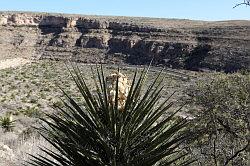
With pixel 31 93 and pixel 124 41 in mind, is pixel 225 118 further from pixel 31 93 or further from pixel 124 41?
pixel 124 41

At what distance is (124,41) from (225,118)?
80.1 m

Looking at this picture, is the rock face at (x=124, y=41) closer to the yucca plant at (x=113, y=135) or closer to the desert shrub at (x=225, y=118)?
the desert shrub at (x=225, y=118)

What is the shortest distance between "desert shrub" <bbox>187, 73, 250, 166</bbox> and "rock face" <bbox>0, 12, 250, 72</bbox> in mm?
56329

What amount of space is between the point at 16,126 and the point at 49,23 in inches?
3111

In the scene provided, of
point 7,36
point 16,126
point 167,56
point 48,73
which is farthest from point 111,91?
point 7,36

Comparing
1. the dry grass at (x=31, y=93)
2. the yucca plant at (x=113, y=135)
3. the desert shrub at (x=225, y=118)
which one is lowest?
the dry grass at (x=31, y=93)

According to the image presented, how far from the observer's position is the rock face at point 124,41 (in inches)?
3366

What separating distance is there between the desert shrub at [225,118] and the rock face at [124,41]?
56.3 m

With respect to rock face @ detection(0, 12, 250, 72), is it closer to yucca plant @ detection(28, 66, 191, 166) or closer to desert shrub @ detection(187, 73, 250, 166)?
desert shrub @ detection(187, 73, 250, 166)

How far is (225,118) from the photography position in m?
20.3

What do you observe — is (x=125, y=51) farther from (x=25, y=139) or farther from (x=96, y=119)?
(x=96, y=119)

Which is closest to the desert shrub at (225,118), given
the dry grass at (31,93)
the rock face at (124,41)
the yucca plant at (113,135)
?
the dry grass at (31,93)

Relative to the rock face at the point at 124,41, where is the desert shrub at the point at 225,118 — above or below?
above

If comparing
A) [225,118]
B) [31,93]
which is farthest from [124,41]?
[225,118]
